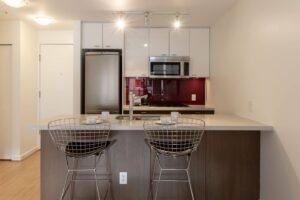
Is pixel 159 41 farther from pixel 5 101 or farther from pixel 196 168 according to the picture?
pixel 5 101

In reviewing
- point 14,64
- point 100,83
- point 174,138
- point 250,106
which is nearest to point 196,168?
point 174,138

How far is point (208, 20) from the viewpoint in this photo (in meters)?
4.68

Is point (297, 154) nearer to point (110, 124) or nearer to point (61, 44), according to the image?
point (110, 124)

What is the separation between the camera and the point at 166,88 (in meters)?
5.46

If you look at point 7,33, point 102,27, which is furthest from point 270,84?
point 7,33

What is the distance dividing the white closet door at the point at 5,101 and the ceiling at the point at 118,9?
70 centimetres

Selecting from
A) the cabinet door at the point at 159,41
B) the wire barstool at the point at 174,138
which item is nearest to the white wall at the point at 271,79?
the wire barstool at the point at 174,138

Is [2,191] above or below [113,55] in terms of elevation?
below

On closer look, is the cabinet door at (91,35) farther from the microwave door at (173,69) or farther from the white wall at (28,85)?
the microwave door at (173,69)

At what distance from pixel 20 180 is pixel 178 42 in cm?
331

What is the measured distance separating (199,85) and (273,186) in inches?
119

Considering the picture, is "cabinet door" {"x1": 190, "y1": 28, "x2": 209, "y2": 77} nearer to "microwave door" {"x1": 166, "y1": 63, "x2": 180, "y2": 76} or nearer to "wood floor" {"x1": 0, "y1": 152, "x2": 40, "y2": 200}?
"microwave door" {"x1": 166, "y1": 63, "x2": 180, "y2": 76}

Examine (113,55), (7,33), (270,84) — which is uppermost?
(7,33)

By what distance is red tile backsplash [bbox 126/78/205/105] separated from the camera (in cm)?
544
